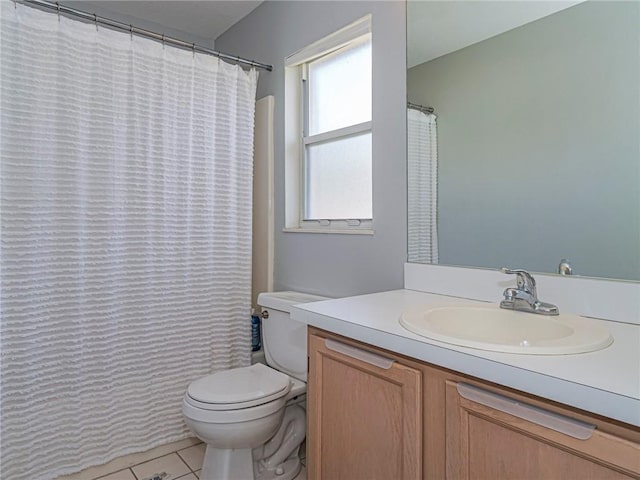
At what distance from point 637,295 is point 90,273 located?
6.17 feet

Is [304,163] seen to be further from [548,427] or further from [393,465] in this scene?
[548,427]

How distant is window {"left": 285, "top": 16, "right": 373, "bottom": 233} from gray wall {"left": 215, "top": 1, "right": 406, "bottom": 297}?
0.18 ft

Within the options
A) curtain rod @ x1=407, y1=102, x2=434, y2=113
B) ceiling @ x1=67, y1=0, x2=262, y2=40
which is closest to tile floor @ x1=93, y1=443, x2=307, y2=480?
curtain rod @ x1=407, y1=102, x2=434, y2=113

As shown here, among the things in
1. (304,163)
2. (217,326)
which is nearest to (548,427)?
(217,326)

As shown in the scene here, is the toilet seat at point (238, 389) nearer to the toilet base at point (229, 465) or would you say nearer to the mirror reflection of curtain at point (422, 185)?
the toilet base at point (229, 465)

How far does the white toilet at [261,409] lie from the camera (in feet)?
4.67

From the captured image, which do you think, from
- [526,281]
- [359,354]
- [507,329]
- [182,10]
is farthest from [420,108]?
[182,10]

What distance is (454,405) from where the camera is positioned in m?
0.81

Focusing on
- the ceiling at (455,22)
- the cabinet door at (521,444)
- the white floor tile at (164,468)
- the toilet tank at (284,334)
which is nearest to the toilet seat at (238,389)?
the toilet tank at (284,334)

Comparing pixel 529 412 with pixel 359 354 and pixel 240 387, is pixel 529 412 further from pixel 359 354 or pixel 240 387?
pixel 240 387

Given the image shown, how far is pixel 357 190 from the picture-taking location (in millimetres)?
1877

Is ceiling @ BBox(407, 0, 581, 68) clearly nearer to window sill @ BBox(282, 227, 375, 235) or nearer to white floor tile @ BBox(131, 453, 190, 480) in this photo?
window sill @ BBox(282, 227, 375, 235)

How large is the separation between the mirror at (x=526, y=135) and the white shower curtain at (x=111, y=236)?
100 cm

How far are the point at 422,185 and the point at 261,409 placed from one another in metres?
1.05
